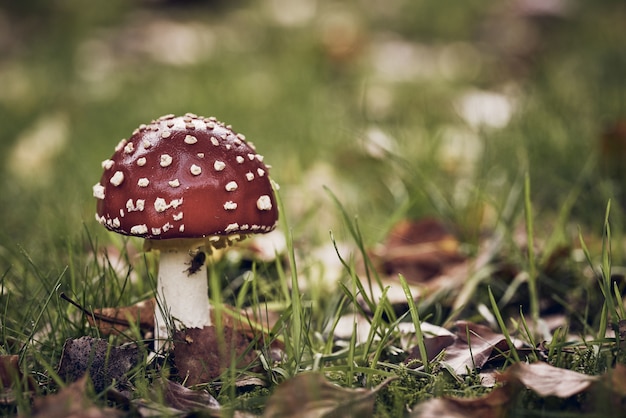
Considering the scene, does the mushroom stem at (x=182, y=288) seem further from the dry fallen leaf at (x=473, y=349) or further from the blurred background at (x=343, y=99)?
the dry fallen leaf at (x=473, y=349)

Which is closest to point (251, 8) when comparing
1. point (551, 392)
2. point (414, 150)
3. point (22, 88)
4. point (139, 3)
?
point (139, 3)

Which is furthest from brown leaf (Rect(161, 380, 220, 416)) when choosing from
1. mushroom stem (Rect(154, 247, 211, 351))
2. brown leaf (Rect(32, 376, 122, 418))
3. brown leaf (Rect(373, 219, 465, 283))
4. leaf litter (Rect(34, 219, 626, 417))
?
brown leaf (Rect(373, 219, 465, 283))

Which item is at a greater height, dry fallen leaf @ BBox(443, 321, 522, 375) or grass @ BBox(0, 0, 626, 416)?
grass @ BBox(0, 0, 626, 416)

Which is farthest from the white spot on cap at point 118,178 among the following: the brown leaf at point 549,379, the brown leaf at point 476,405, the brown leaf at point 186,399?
the brown leaf at point 549,379

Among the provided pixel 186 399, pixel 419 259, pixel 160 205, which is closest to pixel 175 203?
pixel 160 205

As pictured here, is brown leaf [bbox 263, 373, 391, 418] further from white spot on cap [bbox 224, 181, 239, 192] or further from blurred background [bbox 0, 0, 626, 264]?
blurred background [bbox 0, 0, 626, 264]

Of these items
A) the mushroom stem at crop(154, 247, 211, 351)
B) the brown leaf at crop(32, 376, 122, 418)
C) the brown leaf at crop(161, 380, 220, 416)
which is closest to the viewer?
the brown leaf at crop(32, 376, 122, 418)

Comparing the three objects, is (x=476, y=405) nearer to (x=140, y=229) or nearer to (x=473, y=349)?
(x=473, y=349)
